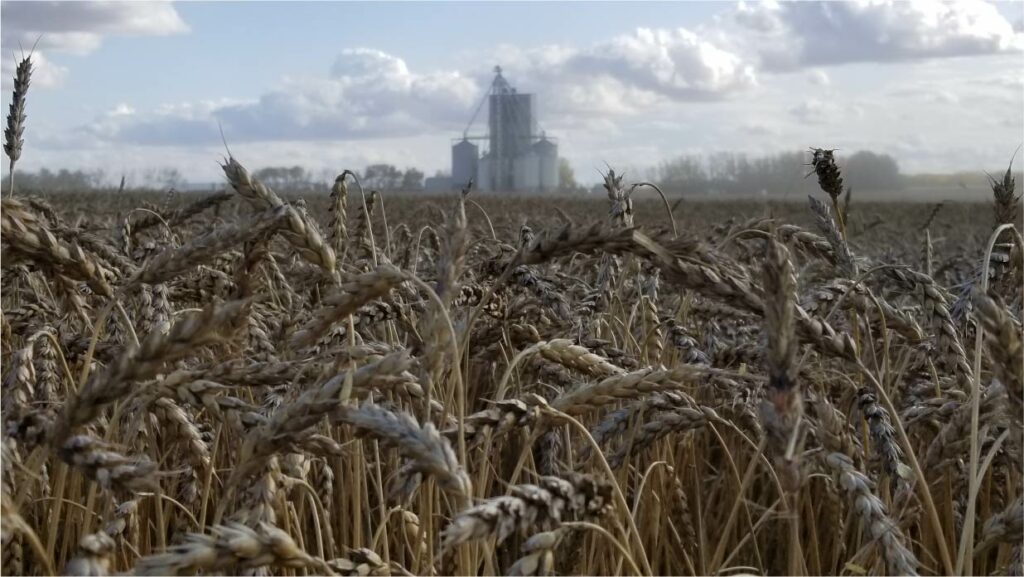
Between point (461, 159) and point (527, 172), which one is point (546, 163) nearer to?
point (527, 172)

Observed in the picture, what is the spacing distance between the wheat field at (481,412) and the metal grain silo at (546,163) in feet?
348

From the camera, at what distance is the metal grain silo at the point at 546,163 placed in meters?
111

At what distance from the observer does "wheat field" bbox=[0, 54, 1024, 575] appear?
4.87ft

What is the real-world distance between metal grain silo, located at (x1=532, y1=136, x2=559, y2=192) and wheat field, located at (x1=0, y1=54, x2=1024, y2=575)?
106 meters

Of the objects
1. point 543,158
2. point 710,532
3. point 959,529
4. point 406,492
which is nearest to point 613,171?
point 710,532

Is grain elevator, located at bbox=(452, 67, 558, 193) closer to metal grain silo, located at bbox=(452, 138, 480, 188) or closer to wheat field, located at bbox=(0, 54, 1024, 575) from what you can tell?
metal grain silo, located at bbox=(452, 138, 480, 188)

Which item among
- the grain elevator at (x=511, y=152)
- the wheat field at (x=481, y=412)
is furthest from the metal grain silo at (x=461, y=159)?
the wheat field at (x=481, y=412)

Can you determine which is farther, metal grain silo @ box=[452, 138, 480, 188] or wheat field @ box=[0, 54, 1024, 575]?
metal grain silo @ box=[452, 138, 480, 188]

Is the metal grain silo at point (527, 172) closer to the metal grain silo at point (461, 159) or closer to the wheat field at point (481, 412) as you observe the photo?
the metal grain silo at point (461, 159)

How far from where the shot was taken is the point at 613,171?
3.71 m

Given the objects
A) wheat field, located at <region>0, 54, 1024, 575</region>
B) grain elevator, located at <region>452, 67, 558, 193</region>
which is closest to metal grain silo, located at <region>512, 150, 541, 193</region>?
grain elevator, located at <region>452, 67, 558, 193</region>

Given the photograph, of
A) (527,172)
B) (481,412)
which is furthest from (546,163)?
(481,412)

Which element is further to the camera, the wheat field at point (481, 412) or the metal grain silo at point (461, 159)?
the metal grain silo at point (461, 159)

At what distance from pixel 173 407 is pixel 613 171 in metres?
1.94
